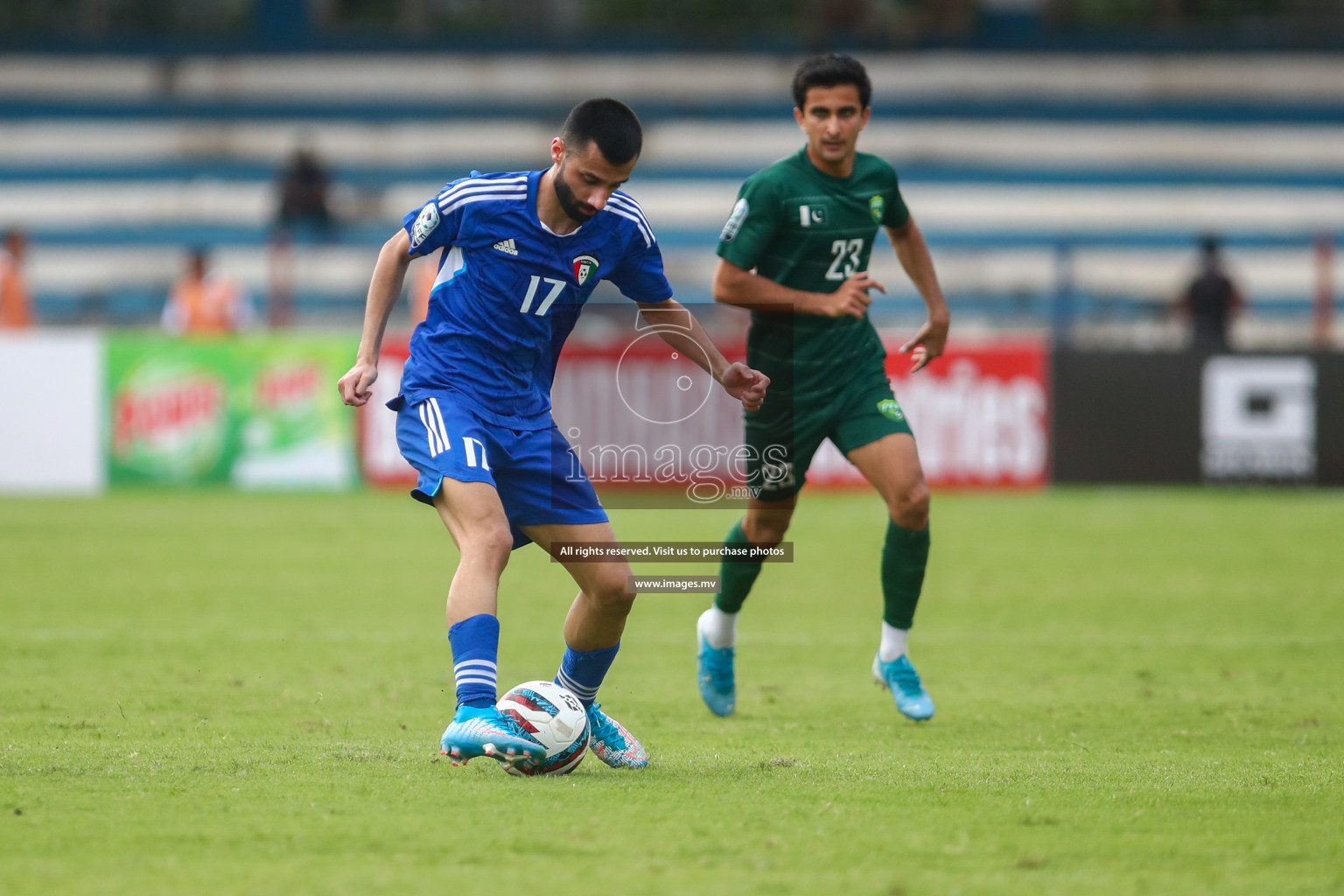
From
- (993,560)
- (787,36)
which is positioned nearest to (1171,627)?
(993,560)

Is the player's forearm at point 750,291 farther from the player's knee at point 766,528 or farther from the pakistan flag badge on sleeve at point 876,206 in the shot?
the player's knee at point 766,528

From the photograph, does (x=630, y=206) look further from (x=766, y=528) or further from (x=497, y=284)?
(x=766, y=528)

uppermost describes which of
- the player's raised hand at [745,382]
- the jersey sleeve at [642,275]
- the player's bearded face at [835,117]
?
the player's bearded face at [835,117]

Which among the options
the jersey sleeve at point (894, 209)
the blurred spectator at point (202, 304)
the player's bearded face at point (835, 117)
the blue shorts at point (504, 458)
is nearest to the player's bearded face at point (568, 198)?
the blue shorts at point (504, 458)

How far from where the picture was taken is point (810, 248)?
6.16m

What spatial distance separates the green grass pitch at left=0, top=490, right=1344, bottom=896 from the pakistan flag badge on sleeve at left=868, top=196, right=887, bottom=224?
1.87 m

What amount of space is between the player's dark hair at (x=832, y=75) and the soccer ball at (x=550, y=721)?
2468 mm

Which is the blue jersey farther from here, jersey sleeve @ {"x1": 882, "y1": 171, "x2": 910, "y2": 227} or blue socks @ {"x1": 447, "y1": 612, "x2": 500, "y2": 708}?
jersey sleeve @ {"x1": 882, "y1": 171, "x2": 910, "y2": 227}

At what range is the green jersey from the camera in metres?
6.09

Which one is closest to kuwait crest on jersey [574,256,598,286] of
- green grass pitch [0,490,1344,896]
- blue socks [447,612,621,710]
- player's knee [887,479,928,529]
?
blue socks [447,612,621,710]

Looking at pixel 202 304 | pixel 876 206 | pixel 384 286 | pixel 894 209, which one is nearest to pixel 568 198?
pixel 384 286

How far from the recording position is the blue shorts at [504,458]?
4.72 m

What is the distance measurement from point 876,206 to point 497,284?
1881 millimetres

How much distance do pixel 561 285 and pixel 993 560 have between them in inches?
264
